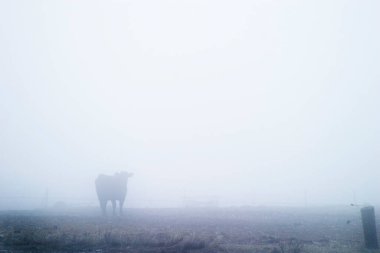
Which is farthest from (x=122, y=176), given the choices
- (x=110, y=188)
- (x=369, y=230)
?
(x=369, y=230)

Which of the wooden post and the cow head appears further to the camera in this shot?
the cow head

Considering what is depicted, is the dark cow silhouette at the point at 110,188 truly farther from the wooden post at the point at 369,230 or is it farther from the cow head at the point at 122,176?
the wooden post at the point at 369,230

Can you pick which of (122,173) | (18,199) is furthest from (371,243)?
(18,199)

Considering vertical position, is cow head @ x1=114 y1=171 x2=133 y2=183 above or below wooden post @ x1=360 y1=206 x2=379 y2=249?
above

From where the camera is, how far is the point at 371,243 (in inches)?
576

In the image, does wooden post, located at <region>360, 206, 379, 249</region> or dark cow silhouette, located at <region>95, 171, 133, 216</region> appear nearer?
wooden post, located at <region>360, 206, 379, 249</region>

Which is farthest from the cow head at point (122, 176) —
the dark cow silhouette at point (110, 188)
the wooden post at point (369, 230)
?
the wooden post at point (369, 230)

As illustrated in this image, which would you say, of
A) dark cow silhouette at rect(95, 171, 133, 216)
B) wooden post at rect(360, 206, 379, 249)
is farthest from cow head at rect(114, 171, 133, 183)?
wooden post at rect(360, 206, 379, 249)

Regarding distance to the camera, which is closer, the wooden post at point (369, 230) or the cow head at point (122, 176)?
the wooden post at point (369, 230)

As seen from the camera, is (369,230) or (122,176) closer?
(369,230)

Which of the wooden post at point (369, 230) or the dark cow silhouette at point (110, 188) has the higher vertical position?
the dark cow silhouette at point (110, 188)

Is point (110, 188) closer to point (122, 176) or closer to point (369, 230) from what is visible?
point (122, 176)

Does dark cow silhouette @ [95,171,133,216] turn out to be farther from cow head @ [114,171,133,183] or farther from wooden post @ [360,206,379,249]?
wooden post @ [360,206,379,249]

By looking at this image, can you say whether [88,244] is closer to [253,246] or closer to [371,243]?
[253,246]
